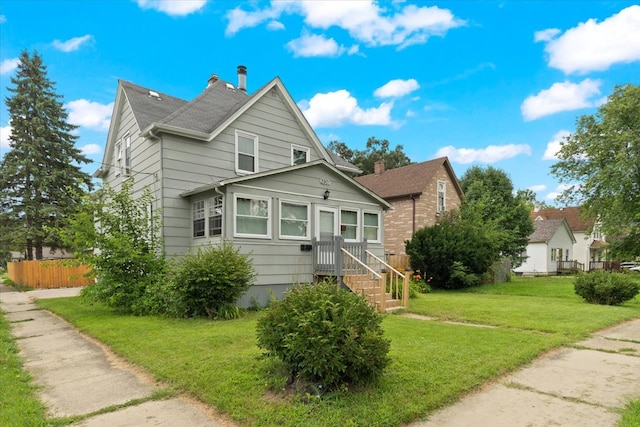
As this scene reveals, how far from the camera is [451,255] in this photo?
16688 mm

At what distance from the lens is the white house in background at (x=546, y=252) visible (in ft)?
110

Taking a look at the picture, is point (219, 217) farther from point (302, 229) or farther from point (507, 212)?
point (507, 212)

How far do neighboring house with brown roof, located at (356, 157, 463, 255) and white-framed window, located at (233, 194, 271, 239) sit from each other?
475 inches

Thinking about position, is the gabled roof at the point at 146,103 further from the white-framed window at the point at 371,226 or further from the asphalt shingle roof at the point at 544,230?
the asphalt shingle roof at the point at 544,230

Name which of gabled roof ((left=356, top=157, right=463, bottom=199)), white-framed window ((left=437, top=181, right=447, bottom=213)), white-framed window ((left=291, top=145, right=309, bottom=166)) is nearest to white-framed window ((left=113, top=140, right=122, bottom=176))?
white-framed window ((left=291, top=145, right=309, bottom=166))

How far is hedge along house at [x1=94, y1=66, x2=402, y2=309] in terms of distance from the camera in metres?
11.0

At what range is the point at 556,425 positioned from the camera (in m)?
3.38

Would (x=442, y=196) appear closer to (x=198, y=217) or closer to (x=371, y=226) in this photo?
(x=371, y=226)

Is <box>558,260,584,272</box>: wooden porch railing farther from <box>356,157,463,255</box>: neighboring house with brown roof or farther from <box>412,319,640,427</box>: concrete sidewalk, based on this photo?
<box>412,319,640,427</box>: concrete sidewalk

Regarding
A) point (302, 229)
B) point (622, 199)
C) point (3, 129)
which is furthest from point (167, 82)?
point (622, 199)

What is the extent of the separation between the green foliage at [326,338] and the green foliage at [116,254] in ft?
21.8

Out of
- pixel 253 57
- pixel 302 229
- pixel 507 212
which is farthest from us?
pixel 507 212

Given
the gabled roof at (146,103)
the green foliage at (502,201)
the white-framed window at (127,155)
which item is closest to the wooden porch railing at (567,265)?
the green foliage at (502,201)

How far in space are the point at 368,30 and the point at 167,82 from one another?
31.1 ft
